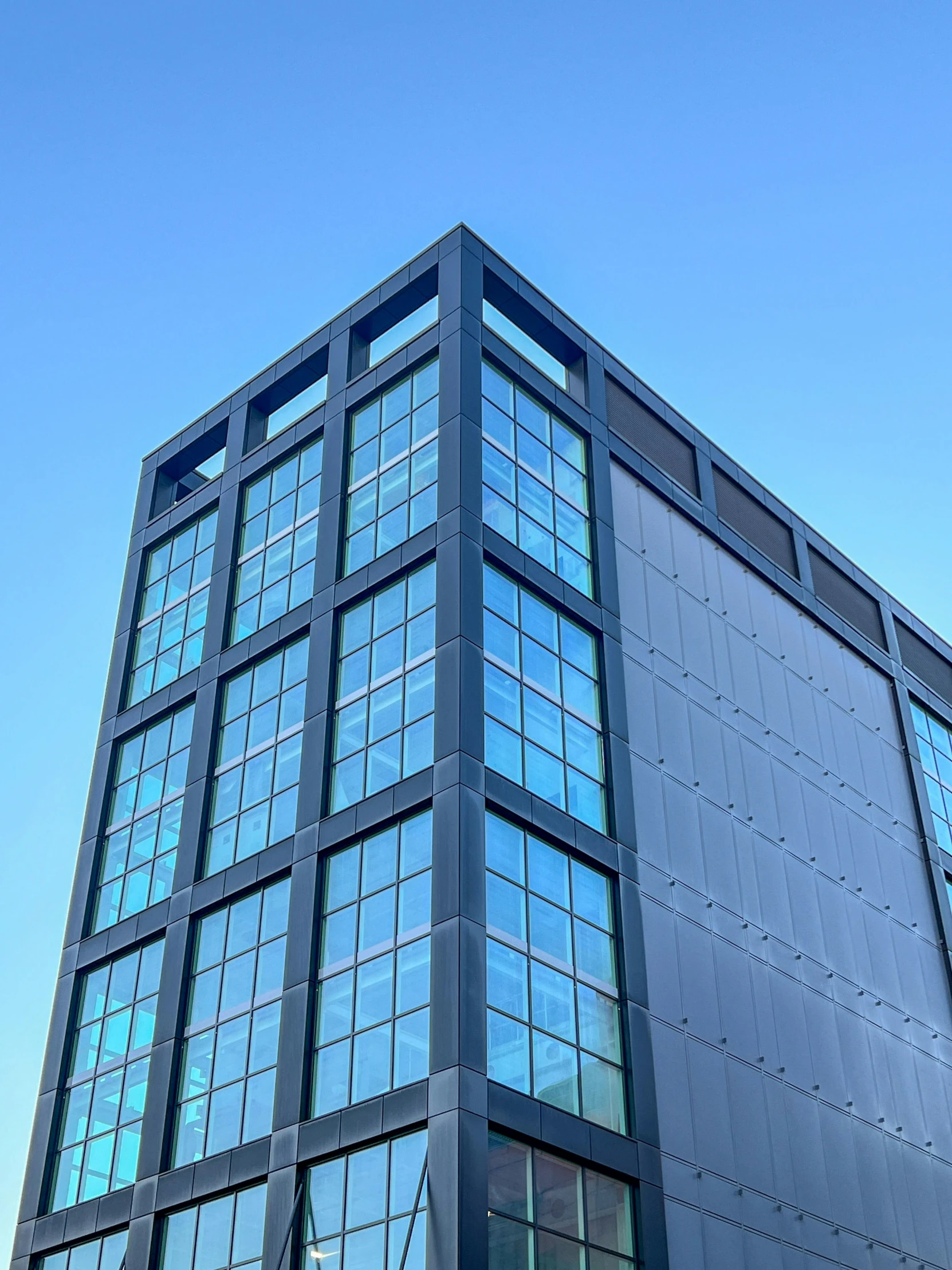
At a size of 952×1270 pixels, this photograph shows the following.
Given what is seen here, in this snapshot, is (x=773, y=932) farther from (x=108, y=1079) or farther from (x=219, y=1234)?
(x=108, y=1079)

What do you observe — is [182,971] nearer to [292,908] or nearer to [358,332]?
[292,908]

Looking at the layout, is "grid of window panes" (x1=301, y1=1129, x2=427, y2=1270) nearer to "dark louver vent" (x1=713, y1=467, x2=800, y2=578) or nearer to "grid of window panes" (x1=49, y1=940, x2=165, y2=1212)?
"grid of window panes" (x1=49, y1=940, x2=165, y2=1212)

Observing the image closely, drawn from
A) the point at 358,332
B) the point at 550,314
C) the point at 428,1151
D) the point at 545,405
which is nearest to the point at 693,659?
the point at 545,405

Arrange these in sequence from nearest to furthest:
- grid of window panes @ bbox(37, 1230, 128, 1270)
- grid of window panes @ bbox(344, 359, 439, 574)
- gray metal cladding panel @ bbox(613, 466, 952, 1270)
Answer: grid of window panes @ bbox(37, 1230, 128, 1270) < gray metal cladding panel @ bbox(613, 466, 952, 1270) < grid of window panes @ bbox(344, 359, 439, 574)

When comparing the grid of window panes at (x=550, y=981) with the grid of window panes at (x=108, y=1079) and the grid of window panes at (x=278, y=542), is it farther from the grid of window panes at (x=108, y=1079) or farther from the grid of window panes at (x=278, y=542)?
the grid of window panes at (x=278, y=542)

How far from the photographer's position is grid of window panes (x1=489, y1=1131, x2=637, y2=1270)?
26.5 meters

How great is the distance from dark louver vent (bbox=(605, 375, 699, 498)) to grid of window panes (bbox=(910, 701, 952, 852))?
42.8ft

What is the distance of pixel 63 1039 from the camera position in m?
37.9

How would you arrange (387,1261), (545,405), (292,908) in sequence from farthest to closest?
(545,405)
(292,908)
(387,1261)

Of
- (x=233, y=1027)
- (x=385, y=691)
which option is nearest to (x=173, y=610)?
(x=385, y=691)

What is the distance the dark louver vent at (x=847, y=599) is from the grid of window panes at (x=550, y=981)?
20.3m

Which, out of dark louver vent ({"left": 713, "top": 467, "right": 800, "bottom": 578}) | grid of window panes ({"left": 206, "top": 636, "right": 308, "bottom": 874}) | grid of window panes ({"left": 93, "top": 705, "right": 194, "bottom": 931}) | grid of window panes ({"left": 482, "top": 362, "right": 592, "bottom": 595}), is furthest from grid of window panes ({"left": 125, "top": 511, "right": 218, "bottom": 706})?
dark louver vent ({"left": 713, "top": 467, "right": 800, "bottom": 578})

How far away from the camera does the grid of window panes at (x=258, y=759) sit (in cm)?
3609

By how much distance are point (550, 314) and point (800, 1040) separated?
845 inches
